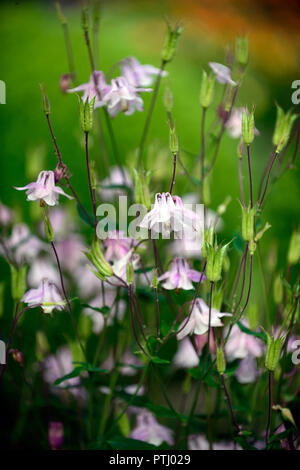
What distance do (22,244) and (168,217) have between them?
0.31 meters

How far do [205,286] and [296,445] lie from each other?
0.20 m

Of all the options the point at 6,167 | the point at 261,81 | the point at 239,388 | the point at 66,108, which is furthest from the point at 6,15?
the point at 239,388

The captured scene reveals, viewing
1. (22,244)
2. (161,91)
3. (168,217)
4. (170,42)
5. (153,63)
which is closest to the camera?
(168,217)

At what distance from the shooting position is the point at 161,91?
1.40 m

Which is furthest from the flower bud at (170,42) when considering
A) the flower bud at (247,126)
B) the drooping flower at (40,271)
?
the drooping flower at (40,271)

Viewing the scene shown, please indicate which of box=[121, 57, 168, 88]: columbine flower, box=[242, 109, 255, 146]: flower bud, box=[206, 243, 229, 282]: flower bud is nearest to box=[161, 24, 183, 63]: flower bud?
box=[121, 57, 168, 88]: columbine flower

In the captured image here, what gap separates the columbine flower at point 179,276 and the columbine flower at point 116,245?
0.06 meters

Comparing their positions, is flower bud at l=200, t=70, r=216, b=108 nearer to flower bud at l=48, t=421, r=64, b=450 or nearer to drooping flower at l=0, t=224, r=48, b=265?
drooping flower at l=0, t=224, r=48, b=265

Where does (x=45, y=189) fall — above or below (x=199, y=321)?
above

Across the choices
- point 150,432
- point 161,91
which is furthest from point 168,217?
point 161,91

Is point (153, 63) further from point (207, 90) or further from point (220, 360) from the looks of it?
point (220, 360)

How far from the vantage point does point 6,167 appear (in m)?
1.22

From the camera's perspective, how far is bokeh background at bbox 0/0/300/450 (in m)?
1.17

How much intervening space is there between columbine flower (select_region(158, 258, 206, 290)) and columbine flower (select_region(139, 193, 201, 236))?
0.17 ft
